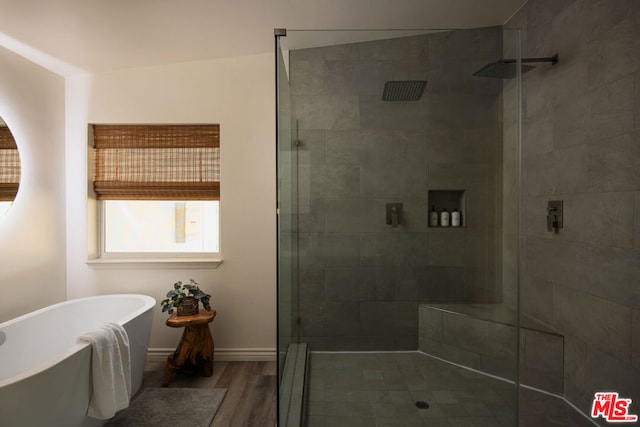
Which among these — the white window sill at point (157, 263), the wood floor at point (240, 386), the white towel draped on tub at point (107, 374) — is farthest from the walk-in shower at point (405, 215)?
the white window sill at point (157, 263)

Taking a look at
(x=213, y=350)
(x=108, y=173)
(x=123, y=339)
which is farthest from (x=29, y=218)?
(x=213, y=350)

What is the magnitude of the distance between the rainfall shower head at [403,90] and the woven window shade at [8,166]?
2.60m

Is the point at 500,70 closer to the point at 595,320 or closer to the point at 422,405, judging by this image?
the point at 595,320

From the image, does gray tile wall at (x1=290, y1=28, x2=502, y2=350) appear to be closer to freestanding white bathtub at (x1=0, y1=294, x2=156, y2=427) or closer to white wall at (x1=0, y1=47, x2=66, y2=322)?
freestanding white bathtub at (x1=0, y1=294, x2=156, y2=427)

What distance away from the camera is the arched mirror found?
89.4 inches

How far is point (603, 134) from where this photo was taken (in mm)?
1690

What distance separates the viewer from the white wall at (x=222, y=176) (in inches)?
107

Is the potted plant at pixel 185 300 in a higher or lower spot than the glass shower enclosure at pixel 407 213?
lower

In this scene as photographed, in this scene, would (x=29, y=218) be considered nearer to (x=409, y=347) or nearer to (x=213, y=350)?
(x=213, y=350)

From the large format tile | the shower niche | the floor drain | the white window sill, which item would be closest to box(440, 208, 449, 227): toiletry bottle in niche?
the shower niche

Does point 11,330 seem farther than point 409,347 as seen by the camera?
Yes

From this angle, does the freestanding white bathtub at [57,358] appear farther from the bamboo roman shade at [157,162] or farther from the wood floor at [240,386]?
the bamboo roman shade at [157,162]

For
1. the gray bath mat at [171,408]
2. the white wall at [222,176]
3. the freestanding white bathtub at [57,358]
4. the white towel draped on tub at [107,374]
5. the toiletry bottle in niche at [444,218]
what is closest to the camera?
the freestanding white bathtub at [57,358]

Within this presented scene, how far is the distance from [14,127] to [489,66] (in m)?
3.05
